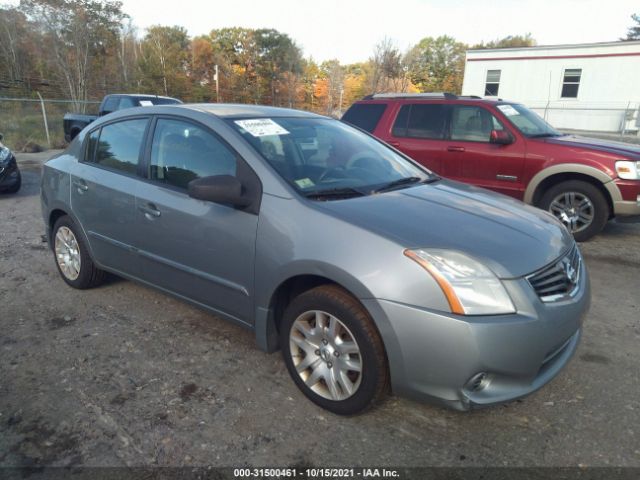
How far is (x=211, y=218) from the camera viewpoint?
9.39 ft

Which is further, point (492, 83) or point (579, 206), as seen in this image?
point (492, 83)

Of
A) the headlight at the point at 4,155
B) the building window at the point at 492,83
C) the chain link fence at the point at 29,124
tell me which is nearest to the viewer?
the headlight at the point at 4,155

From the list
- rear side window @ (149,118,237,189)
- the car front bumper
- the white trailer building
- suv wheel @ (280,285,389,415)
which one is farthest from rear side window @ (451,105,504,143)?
the white trailer building

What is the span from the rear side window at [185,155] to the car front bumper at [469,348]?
1370 mm

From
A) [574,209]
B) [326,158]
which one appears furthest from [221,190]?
[574,209]

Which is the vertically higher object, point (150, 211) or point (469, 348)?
point (150, 211)

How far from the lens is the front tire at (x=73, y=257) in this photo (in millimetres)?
Result: 4031

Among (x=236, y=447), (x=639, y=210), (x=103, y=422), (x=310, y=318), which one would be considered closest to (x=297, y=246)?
(x=310, y=318)

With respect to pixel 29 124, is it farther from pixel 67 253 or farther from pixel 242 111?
pixel 242 111

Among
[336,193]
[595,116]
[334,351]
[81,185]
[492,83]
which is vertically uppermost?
[492,83]

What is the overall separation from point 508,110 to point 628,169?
168 centimetres

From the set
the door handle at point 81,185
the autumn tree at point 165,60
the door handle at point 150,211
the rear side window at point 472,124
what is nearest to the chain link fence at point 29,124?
the door handle at point 81,185

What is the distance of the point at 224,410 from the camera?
2.56 m

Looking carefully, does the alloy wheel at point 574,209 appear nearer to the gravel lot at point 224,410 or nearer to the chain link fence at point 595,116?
the gravel lot at point 224,410
